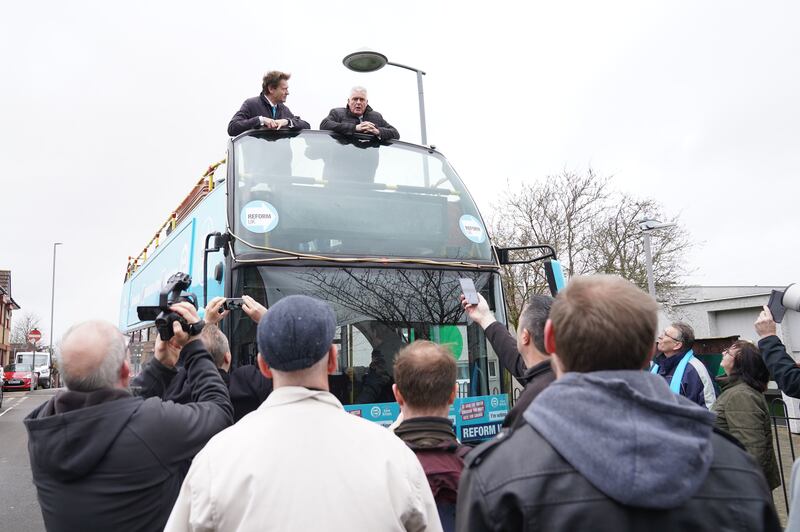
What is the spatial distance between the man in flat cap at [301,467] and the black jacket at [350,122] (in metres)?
4.42

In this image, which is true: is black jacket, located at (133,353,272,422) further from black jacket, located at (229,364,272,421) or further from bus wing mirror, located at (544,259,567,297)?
bus wing mirror, located at (544,259,567,297)

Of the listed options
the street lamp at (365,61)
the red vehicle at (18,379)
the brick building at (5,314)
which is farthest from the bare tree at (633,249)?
the brick building at (5,314)

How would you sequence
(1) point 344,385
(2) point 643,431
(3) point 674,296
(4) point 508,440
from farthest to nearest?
1. (3) point 674,296
2. (1) point 344,385
3. (4) point 508,440
4. (2) point 643,431

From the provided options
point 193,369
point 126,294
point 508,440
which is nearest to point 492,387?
point 193,369

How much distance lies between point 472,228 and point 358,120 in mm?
1613

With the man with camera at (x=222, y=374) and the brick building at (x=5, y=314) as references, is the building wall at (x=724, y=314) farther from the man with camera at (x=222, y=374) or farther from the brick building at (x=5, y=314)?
the brick building at (x=5, y=314)

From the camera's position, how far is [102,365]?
2.46 m

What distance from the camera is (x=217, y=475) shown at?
181cm

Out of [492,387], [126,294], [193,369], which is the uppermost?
[126,294]

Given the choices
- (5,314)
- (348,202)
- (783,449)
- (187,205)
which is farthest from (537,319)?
(5,314)

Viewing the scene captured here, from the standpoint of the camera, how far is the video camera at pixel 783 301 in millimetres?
3570

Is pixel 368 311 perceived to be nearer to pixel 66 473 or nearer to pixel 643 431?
pixel 66 473

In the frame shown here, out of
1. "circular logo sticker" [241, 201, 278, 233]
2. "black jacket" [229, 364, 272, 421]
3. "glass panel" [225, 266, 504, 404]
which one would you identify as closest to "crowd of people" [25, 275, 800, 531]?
"black jacket" [229, 364, 272, 421]

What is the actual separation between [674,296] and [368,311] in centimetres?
2333
